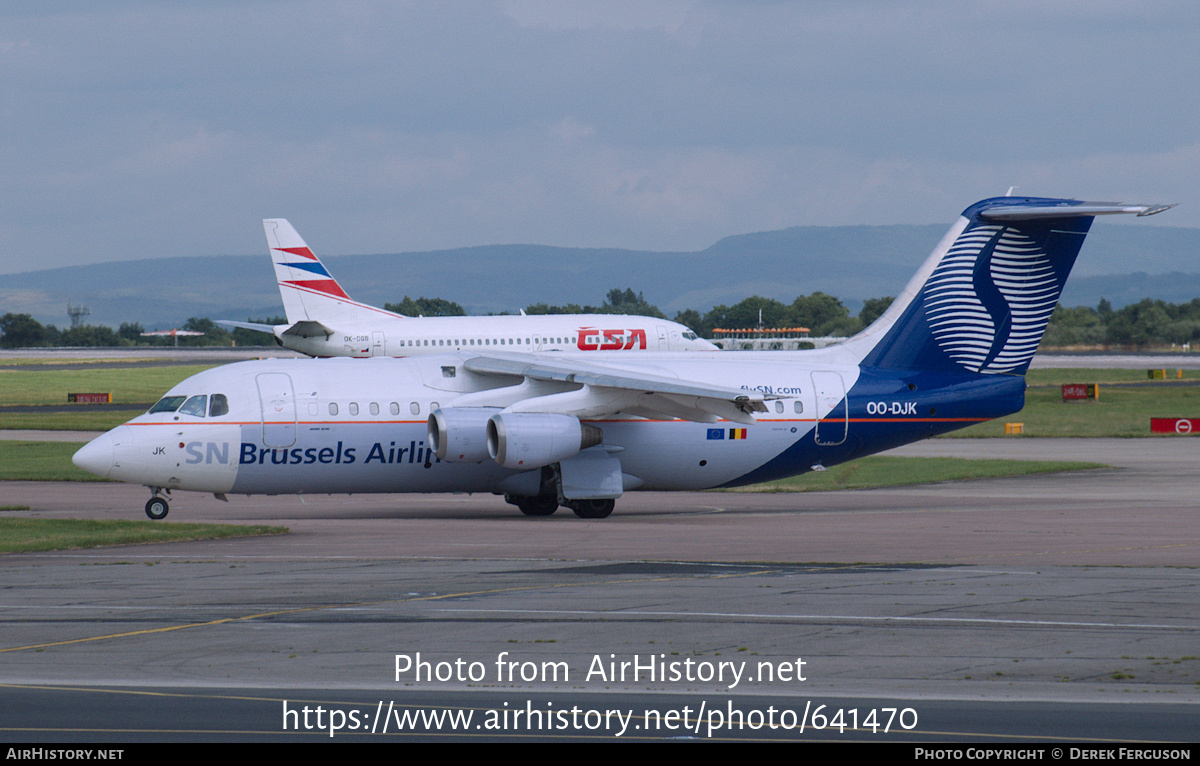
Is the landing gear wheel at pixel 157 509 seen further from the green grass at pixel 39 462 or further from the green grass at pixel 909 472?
the green grass at pixel 909 472

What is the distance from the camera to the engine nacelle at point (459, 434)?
2941cm

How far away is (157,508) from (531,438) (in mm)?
8290

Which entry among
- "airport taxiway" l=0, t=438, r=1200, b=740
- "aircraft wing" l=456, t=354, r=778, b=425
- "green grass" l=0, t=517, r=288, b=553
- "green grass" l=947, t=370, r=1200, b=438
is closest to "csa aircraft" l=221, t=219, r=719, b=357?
"green grass" l=947, t=370, r=1200, b=438

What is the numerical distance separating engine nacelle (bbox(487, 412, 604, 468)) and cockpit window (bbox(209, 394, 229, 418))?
18.9 feet

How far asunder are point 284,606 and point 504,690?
589cm

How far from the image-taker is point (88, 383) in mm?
93688

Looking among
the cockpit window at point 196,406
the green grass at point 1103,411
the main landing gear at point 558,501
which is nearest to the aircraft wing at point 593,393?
the main landing gear at point 558,501

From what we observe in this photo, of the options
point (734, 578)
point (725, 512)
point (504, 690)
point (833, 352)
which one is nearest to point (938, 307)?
point (833, 352)

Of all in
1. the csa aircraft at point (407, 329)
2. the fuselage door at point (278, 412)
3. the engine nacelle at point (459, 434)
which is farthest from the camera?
the csa aircraft at point (407, 329)

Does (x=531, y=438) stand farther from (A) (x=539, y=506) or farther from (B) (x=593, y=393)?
(A) (x=539, y=506)

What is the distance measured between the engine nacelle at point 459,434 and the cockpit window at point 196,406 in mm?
4933
